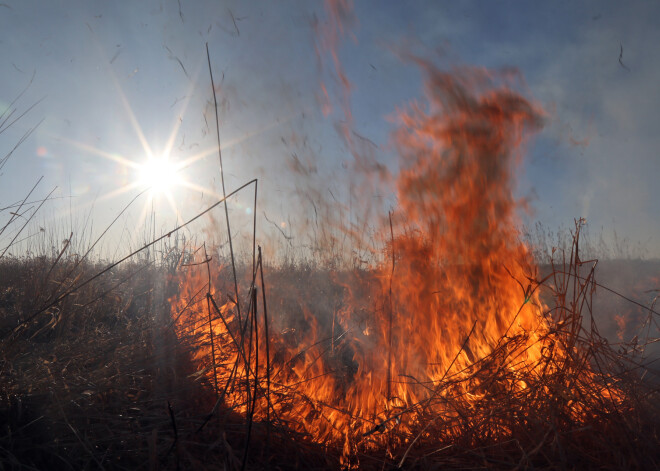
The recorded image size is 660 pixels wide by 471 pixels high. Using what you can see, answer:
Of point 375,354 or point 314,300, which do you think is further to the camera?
point 314,300

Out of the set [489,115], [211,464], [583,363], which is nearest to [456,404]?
[583,363]

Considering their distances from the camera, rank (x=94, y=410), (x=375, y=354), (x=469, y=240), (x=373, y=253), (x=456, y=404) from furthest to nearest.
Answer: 1. (x=373, y=253)
2. (x=375, y=354)
3. (x=469, y=240)
4. (x=456, y=404)
5. (x=94, y=410)

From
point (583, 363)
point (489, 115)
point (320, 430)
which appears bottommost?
point (320, 430)

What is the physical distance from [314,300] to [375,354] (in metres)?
2.27

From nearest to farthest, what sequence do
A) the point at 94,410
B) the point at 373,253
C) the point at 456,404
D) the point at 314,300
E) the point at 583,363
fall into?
1. the point at 94,410
2. the point at 583,363
3. the point at 456,404
4. the point at 373,253
5. the point at 314,300

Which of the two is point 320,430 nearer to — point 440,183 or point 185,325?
point 185,325

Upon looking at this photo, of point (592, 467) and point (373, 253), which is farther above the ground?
point (373, 253)

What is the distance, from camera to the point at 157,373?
2025mm

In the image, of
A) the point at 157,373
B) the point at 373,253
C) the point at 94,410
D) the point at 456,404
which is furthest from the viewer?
the point at 373,253

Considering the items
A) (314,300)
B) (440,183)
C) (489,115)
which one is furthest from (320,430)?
(314,300)

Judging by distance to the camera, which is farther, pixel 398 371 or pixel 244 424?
pixel 398 371

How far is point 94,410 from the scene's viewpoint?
1.56 meters

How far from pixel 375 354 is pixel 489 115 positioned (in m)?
2.06

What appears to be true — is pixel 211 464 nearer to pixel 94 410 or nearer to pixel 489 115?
pixel 94 410
